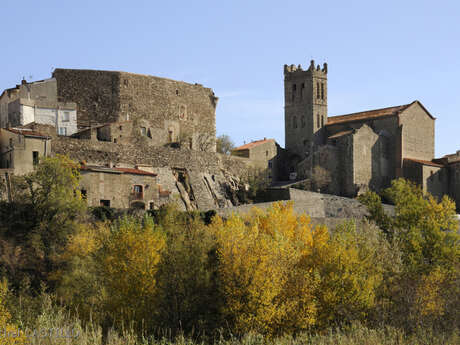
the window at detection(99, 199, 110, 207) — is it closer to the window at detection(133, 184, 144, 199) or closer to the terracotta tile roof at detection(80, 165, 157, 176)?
the terracotta tile roof at detection(80, 165, 157, 176)

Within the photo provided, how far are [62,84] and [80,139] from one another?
30.5 ft

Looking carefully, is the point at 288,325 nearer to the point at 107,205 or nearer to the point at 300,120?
the point at 107,205

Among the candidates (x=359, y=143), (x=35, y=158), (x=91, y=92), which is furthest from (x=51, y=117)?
(x=359, y=143)

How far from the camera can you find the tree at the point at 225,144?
66125 millimetres

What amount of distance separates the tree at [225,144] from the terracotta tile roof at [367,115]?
1151cm

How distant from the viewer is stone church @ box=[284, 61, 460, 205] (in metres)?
60.4

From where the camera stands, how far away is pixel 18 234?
35562 mm

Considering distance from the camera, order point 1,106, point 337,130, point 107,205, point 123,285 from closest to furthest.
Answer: point 123,285 < point 107,205 < point 1,106 < point 337,130

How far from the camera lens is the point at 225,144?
6738 centimetres

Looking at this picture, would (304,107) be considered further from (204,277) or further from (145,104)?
(204,277)

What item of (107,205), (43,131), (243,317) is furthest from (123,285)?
(43,131)

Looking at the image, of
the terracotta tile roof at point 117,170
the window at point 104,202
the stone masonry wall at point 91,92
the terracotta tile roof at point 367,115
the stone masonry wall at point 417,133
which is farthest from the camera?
the terracotta tile roof at point 367,115

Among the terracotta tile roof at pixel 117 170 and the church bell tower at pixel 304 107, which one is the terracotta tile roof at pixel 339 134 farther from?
the terracotta tile roof at pixel 117 170

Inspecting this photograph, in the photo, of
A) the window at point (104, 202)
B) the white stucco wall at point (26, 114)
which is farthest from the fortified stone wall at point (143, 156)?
the white stucco wall at point (26, 114)
